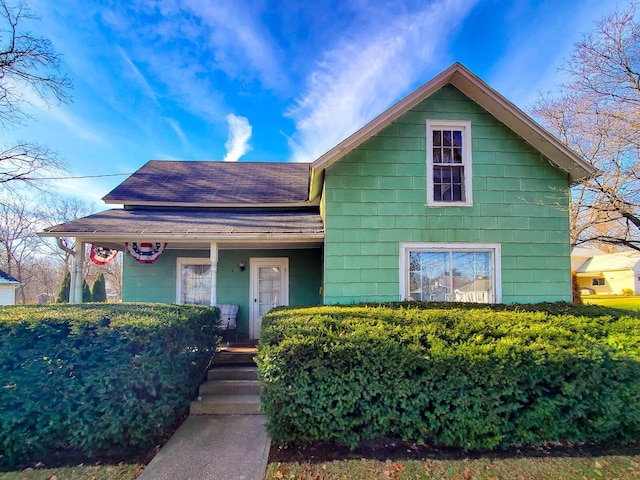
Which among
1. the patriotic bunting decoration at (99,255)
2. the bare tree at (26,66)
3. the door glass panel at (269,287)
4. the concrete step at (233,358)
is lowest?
the concrete step at (233,358)

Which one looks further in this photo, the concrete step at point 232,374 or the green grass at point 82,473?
the concrete step at point 232,374

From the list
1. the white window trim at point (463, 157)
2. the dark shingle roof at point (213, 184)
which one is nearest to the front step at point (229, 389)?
the white window trim at point (463, 157)

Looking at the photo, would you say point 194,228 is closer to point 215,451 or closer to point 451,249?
point 215,451

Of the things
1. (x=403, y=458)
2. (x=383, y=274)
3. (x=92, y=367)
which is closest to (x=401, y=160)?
(x=383, y=274)

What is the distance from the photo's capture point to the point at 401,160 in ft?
20.7

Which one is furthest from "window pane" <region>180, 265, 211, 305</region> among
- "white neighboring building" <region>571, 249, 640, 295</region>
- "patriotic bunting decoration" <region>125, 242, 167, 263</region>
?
"white neighboring building" <region>571, 249, 640, 295</region>

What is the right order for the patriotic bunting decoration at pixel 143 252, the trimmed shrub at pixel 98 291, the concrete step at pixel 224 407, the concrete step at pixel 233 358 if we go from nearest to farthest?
the concrete step at pixel 224 407, the concrete step at pixel 233 358, the patriotic bunting decoration at pixel 143 252, the trimmed shrub at pixel 98 291

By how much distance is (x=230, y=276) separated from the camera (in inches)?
344

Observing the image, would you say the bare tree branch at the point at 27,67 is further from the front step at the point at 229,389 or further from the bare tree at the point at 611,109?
the bare tree at the point at 611,109

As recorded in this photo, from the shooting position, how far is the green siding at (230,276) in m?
8.66

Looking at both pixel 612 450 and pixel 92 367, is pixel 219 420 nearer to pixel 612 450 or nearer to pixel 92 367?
pixel 92 367

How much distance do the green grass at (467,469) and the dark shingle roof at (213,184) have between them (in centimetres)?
661

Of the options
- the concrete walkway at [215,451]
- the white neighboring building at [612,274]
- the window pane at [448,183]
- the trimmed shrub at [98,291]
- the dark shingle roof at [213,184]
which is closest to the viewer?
the concrete walkway at [215,451]

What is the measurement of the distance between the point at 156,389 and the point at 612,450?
550cm
